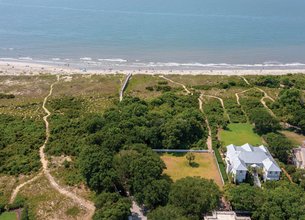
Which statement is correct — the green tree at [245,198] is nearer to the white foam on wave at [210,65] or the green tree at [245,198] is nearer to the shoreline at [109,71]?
the shoreline at [109,71]

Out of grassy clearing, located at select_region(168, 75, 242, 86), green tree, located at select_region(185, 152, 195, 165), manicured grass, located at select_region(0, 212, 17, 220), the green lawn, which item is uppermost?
grassy clearing, located at select_region(168, 75, 242, 86)

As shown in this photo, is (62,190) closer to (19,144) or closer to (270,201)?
(19,144)

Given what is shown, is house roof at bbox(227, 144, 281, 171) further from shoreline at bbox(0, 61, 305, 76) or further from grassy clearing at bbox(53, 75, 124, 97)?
shoreline at bbox(0, 61, 305, 76)

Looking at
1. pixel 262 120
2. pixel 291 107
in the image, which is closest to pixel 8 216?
pixel 262 120

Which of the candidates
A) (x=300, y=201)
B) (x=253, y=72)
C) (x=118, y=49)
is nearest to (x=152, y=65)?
(x=118, y=49)

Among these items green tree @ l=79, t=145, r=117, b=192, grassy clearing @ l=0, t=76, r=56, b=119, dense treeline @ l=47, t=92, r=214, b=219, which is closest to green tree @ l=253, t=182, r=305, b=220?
dense treeline @ l=47, t=92, r=214, b=219
